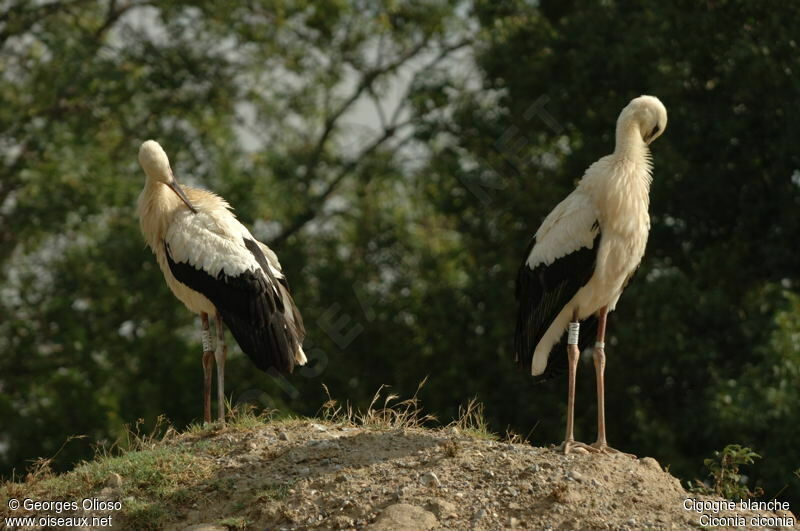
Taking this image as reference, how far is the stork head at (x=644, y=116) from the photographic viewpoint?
318 inches

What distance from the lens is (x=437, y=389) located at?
51.6 feet

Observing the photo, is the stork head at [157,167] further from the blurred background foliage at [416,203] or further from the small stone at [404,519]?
the blurred background foliage at [416,203]

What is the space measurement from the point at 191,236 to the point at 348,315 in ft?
25.3

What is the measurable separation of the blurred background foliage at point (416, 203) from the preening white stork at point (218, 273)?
5.32m

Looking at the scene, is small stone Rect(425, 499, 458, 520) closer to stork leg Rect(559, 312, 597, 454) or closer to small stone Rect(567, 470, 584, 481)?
small stone Rect(567, 470, 584, 481)

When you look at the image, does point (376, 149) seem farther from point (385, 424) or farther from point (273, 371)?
point (385, 424)

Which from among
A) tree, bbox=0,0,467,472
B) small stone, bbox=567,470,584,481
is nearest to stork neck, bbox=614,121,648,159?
small stone, bbox=567,470,584,481

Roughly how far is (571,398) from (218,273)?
2767 mm

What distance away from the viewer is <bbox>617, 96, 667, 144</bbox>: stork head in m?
8.08

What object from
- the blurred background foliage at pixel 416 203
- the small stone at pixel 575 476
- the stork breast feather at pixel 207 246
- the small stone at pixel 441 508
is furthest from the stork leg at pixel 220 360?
the blurred background foliage at pixel 416 203

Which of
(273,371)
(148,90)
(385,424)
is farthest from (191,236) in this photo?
(148,90)

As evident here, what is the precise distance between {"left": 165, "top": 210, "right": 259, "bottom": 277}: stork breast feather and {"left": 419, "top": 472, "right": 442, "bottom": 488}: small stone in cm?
260

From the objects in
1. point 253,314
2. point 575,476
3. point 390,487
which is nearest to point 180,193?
point 253,314

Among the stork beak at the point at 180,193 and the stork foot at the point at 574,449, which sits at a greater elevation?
the stork beak at the point at 180,193
